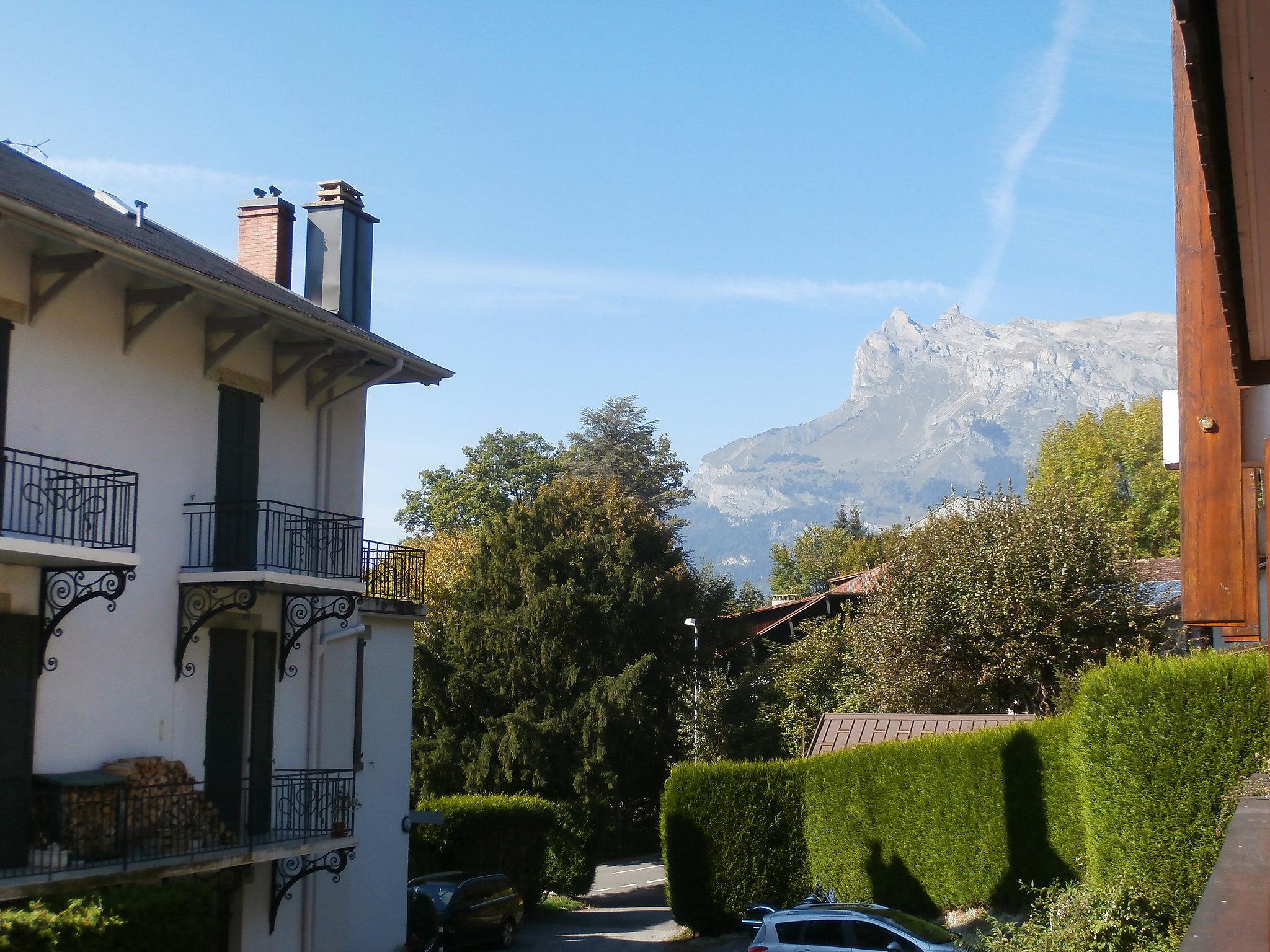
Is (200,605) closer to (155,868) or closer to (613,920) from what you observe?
(155,868)

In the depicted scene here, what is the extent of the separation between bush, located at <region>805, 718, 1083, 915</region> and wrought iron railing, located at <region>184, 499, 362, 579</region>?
1090 cm

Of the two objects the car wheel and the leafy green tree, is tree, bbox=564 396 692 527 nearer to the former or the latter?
the leafy green tree

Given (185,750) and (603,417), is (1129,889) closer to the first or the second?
(185,750)

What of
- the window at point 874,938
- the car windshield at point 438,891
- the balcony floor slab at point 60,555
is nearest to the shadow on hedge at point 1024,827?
the window at point 874,938

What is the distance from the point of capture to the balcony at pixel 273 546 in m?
15.1

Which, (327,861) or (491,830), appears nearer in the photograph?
(327,861)

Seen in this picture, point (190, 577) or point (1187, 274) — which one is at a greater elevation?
point (1187, 274)

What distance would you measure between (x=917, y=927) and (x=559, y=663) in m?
23.3

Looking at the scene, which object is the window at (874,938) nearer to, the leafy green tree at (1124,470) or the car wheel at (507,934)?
the car wheel at (507,934)

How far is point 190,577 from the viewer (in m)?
15.0

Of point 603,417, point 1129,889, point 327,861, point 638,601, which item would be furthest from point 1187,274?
point 603,417

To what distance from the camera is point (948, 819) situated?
21.0m

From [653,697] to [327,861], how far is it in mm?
23505

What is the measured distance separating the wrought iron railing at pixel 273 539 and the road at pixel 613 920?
12237 mm
